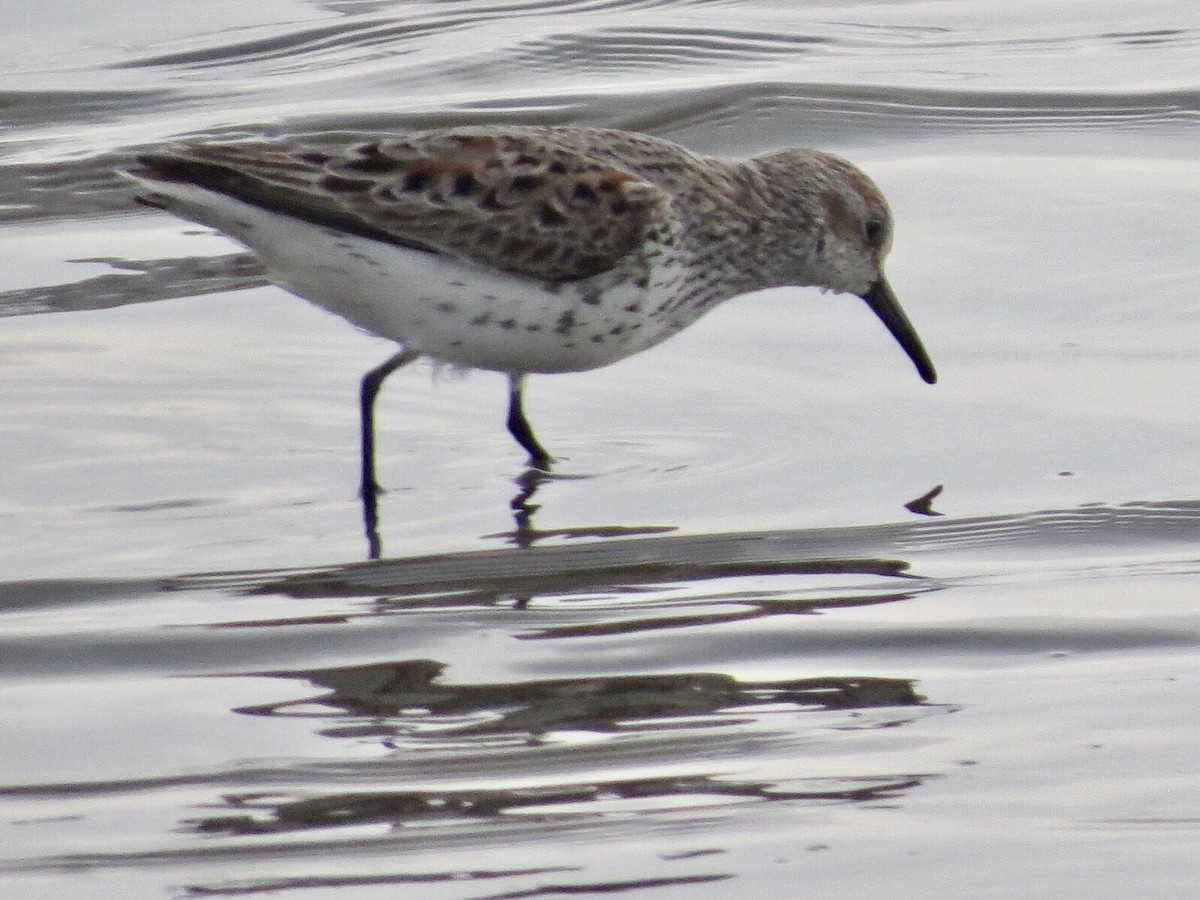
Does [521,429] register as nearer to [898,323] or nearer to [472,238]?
[472,238]

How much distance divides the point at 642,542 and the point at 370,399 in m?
1.12

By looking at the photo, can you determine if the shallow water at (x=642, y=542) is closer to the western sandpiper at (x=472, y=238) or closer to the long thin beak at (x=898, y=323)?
the long thin beak at (x=898, y=323)

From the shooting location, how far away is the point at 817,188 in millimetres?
6449

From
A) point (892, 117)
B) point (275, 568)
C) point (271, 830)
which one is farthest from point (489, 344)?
point (892, 117)

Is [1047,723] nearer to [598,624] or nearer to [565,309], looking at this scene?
[598,624]

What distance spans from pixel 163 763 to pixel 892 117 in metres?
5.62

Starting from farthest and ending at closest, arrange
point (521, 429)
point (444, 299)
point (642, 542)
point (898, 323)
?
point (898, 323)
point (521, 429)
point (444, 299)
point (642, 542)

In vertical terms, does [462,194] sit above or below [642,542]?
above

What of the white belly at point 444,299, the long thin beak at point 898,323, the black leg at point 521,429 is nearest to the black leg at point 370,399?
the white belly at point 444,299

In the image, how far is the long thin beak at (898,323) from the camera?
613 centimetres

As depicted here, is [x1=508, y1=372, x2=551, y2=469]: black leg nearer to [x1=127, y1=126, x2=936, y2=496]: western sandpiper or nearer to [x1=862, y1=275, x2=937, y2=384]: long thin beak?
[x1=127, y1=126, x2=936, y2=496]: western sandpiper

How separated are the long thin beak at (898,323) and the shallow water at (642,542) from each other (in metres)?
0.09

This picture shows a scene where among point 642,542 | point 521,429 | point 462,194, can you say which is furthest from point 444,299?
point 642,542

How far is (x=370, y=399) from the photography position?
229 inches
